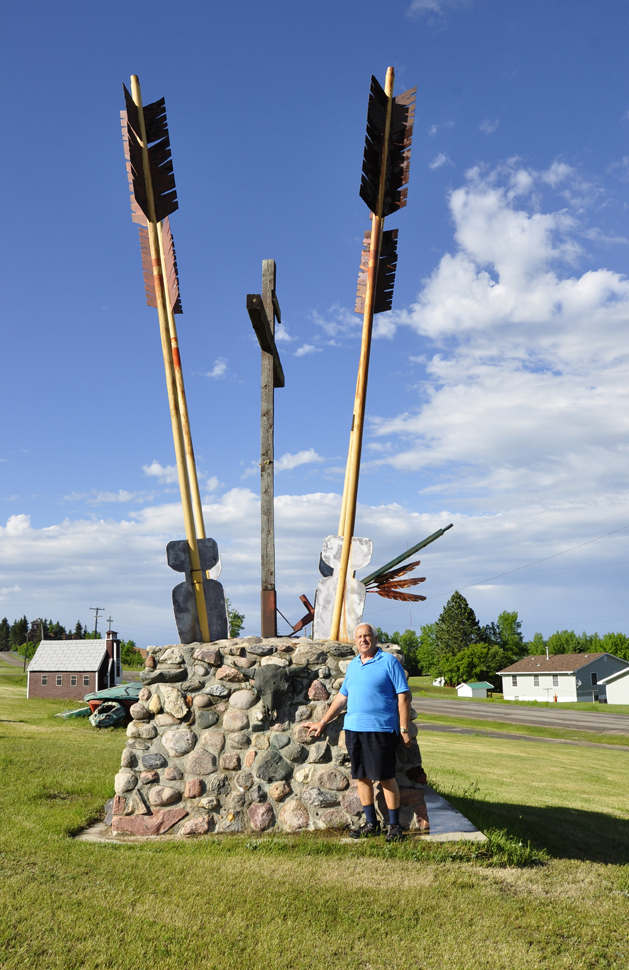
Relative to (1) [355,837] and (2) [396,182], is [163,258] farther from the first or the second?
(1) [355,837]

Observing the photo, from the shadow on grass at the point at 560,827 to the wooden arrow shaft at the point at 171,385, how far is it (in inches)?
110

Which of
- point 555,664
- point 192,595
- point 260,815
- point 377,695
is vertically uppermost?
point 192,595

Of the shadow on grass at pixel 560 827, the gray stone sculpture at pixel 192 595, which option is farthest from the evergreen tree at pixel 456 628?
the gray stone sculpture at pixel 192 595

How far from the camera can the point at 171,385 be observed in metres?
5.20

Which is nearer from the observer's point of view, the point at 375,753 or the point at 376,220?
the point at 375,753

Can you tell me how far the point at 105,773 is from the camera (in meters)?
6.97

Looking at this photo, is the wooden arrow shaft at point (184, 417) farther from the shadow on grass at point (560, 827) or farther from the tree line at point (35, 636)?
the tree line at point (35, 636)

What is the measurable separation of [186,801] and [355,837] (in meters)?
1.18

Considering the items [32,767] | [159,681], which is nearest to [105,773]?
[32,767]

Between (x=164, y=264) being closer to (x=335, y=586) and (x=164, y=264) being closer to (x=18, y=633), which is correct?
(x=335, y=586)

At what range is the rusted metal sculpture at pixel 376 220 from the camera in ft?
16.2

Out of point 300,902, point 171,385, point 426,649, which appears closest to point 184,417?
point 171,385

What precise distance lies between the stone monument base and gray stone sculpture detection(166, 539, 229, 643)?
227 millimetres

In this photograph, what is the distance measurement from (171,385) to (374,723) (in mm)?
2988
